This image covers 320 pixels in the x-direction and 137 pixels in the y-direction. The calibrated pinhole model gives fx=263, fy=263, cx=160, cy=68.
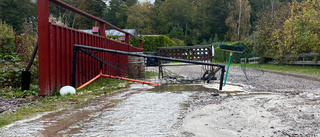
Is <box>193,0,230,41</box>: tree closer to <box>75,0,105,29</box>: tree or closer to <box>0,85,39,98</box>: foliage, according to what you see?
<box>75,0,105,29</box>: tree

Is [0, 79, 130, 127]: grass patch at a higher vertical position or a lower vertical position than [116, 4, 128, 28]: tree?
lower

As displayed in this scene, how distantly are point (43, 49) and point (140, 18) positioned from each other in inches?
2611

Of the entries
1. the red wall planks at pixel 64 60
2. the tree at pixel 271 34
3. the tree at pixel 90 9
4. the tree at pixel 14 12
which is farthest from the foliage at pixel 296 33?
the tree at pixel 90 9

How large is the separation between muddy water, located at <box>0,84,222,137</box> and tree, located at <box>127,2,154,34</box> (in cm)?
6261

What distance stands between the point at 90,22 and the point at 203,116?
6029 cm

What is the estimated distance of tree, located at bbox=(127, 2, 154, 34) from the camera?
68.6 meters

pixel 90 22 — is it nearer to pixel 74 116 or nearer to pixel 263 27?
pixel 263 27

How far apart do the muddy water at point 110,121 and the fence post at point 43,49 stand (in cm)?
108

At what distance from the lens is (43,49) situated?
17.1 ft

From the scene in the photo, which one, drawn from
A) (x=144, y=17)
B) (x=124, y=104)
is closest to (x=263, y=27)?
(x=124, y=104)

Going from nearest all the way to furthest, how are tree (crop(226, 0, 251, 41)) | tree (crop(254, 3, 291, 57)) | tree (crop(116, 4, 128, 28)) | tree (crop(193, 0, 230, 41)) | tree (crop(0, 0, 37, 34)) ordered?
tree (crop(254, 3, 291, 57)), tree (crop(0, 0, 37, 34)), tree (crop(226, 0, 251, 41)), tree (crop(193, 0, 230, 41)), tree (crop(116, 4, 128, 28))

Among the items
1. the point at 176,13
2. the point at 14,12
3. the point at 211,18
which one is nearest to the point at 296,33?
the point at 14,12

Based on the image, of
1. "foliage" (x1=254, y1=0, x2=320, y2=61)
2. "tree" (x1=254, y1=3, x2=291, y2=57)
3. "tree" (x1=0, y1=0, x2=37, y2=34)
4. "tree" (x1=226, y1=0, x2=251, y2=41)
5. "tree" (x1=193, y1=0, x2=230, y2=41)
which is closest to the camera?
"foliage" (x1=254, y1=0, x2=320, y2=61)

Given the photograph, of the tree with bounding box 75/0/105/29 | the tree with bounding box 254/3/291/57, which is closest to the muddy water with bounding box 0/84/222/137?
the tree with bounding box 254/3/291/57
